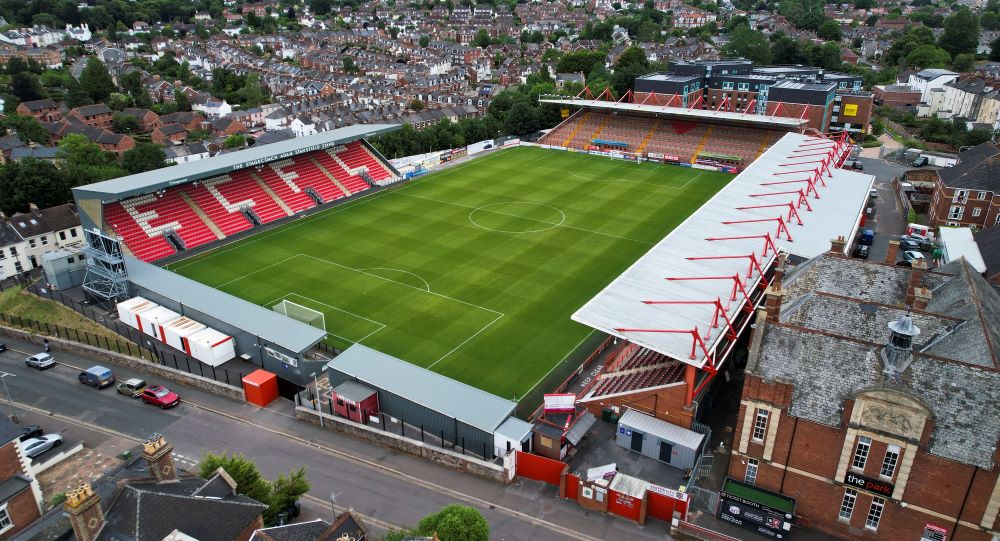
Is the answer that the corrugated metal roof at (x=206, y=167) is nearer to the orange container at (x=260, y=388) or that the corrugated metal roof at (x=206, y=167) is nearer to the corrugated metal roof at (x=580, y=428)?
the orange container at (x=260, y=388)

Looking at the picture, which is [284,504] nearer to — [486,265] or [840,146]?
[486,265]

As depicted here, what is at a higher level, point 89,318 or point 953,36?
point 953,36

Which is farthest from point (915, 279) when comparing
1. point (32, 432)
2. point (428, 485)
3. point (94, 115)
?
point (94, 115)

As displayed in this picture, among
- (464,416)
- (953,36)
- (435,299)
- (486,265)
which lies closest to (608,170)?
(486,265)

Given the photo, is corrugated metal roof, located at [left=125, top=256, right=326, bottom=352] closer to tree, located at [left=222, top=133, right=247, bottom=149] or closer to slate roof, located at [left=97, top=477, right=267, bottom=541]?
slate roof, located at [left=97, top=477, right=267, bottom=541]

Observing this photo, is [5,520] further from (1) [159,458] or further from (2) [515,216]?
(2) [515,216]

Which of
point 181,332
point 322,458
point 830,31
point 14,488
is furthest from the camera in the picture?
point 830,31

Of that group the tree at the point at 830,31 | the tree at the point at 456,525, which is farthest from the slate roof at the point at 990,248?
the tree at the point at 830,31
